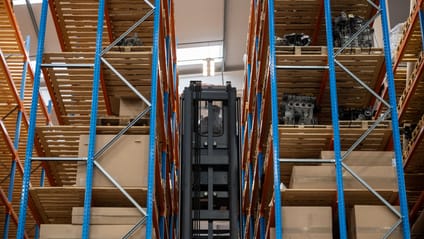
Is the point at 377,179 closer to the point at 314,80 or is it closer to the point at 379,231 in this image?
the point at 379,231

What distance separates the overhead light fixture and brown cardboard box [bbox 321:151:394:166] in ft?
57.5

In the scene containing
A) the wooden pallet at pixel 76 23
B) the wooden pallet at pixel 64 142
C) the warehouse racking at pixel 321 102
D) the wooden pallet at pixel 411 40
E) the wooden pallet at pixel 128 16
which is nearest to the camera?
the warehouse racking at pixel 321 102

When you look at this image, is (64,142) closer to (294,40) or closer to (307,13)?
(294,40)

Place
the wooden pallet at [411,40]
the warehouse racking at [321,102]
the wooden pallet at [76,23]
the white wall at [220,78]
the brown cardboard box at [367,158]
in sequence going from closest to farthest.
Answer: the warehouse racking at [321,102]
the brown cardboard box at [367,158]
the wooden pallet at [76,23]
the wooden pallet at [411,40]
the white wall at [220,78]

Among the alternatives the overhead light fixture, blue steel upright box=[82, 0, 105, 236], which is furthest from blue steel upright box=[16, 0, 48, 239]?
the overhead light fixture

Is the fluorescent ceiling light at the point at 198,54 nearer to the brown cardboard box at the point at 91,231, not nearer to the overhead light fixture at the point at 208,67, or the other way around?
the overhead light fixture at the point at 208,67

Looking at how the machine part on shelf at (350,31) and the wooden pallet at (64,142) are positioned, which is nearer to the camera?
the wooden pallet at (64,142)

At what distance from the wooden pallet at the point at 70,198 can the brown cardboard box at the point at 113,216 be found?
342 mm

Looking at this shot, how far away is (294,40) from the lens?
14.5 meters

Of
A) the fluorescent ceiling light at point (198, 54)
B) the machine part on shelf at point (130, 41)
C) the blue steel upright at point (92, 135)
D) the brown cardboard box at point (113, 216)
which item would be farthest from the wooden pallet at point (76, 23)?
the fluorescent ceiling light at point (198, 54)

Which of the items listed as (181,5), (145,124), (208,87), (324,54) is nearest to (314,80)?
(324,54)

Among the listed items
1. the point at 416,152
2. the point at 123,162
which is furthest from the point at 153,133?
the point at 416,152

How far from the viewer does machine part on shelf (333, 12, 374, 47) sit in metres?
14.3

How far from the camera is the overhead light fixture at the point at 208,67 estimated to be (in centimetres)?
3034
